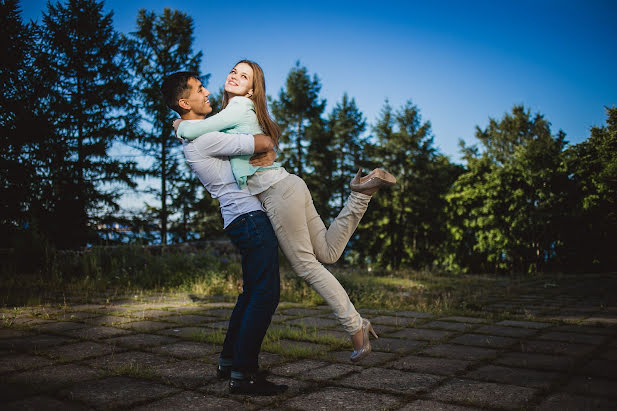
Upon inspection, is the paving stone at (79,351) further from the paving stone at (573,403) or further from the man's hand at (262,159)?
the paving stone at (573,403)

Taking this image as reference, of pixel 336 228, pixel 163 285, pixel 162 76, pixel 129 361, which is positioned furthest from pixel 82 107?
pixel 336 228

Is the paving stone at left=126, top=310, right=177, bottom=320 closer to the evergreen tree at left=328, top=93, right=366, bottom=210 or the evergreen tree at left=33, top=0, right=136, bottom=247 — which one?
the evergreen tree at left=33, top=0, right=136, bottom=247

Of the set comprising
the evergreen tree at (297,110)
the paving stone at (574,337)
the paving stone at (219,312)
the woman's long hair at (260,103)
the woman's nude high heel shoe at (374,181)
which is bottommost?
the paving stone at (574,337)

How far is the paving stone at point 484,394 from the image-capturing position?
6.84ft

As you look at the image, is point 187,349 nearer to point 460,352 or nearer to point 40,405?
point 40,405

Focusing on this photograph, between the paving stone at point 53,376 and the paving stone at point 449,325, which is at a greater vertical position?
the paving stone at point 53,376

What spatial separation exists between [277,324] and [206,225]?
17551 mm

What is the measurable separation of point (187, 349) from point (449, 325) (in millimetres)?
2259

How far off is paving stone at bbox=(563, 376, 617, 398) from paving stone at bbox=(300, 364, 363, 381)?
3.60ft

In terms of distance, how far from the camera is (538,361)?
283 cm

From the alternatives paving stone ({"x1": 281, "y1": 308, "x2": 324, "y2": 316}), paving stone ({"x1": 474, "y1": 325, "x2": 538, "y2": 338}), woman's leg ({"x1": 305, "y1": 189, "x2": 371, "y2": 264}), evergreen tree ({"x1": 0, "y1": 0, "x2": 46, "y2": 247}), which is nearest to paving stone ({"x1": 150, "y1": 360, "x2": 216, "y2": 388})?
woman's leg ({"x1": 305, "y1": 189, "x2": 371, "y2": 264})

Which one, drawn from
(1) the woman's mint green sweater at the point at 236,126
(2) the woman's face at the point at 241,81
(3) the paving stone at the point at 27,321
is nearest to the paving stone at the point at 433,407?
(1) the woman's mint green sweater at the point at 236,126

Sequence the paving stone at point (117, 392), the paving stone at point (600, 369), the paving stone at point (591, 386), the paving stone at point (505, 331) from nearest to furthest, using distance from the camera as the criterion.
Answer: the paving stone at point (117, 392) → the paving stone at point (591, 386) → the paving stone at point (600, 369) → the paving stone at point (505, 331)

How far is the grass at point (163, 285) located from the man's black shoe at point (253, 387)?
2.98 meters
